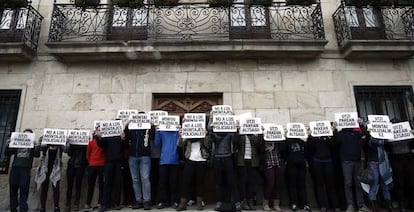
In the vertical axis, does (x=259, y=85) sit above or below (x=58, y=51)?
below

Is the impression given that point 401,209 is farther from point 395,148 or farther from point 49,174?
point 49,174

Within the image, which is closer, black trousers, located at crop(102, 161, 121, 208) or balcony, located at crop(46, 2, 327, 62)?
black trousers, located at crop(102, 161, 121, 208)

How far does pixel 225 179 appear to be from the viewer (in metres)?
6.38

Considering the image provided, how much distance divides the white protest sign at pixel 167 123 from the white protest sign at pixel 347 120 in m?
3.65

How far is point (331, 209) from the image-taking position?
6938 millimetres

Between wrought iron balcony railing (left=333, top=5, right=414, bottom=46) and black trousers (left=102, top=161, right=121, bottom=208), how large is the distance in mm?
6848

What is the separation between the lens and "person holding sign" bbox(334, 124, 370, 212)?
6617 millimetres

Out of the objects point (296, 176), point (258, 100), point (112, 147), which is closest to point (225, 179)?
point (296, 176)

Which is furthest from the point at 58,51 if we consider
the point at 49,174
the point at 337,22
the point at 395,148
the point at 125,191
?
the point at 395,148

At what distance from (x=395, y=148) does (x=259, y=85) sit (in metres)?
3.58

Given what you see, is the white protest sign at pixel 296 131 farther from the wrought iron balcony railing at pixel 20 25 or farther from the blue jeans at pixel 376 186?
the wrought iron balcony railing at pixel 20 25

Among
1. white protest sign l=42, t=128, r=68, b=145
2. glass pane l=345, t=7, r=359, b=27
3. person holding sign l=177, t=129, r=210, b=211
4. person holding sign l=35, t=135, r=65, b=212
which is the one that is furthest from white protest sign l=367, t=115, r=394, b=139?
person holding sign l=35, t=135, r=65, b=212

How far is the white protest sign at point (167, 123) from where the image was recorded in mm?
6898

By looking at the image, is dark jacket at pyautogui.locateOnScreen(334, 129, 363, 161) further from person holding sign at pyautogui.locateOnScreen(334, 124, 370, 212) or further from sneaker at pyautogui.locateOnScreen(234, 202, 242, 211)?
sneaker at pyautogui.locateOnScreen(234, 202, 242, 211)
